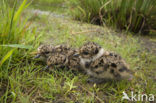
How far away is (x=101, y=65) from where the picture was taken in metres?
2.13

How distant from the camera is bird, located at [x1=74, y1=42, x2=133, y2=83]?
2070 millimetres

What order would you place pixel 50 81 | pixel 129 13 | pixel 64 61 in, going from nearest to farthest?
1. pixel 50 81
2. pixel 64 61
3. pixel 129 13

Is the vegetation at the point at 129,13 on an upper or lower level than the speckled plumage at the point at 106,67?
upper

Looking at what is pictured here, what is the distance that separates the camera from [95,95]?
1870 mm

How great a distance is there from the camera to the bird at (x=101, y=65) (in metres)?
2.07

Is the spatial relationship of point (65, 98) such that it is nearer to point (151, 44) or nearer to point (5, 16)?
point (5, 16)

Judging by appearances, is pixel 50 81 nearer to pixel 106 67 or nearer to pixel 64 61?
pixel 64 61

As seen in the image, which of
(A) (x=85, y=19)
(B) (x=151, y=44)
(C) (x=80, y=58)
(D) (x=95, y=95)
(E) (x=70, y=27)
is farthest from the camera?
(A) (x=85, y=19)

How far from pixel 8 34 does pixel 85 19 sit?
110 inches

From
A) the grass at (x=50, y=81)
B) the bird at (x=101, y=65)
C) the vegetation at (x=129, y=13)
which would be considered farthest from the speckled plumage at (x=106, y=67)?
the vegetation at (x=129, y=13)

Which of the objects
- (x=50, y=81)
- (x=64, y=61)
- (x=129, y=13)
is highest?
(x=129, y=13)

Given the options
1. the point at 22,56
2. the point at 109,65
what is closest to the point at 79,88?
the point at 109,65

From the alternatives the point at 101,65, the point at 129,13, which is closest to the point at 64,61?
the point at 101,65

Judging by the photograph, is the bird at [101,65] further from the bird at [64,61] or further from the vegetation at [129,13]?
the vegetation at [129,13]
